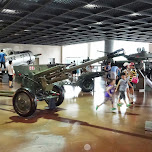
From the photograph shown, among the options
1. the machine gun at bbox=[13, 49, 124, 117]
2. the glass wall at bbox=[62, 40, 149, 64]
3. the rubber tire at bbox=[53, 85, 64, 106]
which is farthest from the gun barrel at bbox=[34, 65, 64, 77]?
the glass wall at bbox=[62, 40, 149, 64]

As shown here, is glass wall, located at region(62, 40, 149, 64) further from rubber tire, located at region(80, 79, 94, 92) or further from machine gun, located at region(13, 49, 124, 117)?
machine gun, located at region(13, 49, 124, 117)

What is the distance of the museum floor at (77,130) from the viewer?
4453mm

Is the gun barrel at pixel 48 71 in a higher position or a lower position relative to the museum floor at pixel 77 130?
higher

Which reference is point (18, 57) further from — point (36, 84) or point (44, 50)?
point (36, 84)

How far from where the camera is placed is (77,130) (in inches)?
214

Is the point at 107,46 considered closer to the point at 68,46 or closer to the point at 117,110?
the point at 68,46

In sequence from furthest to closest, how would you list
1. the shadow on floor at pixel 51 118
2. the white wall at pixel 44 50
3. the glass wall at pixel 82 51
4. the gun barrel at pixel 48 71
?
the glass wall at pixel 82 51, the white wall at pixel 44 50, the gun barrel at pixel 48 71, the shadow on floor at pixel 51 118

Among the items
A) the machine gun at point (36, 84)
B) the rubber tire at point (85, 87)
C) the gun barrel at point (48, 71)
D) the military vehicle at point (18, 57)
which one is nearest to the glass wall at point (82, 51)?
the military vehicle at point (18, 57)

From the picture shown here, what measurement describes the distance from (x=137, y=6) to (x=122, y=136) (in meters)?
6.50

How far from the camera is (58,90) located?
7949mm

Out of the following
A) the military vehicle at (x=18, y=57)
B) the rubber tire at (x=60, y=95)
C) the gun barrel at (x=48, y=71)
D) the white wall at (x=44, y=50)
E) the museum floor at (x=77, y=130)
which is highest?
the white wall at (x=44, y=50)

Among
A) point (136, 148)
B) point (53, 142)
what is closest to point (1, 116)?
point (53, 142)

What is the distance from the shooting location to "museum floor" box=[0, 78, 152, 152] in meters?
4.45

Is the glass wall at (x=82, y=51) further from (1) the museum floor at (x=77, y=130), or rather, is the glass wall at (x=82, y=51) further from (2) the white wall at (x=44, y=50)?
(1) the museum floor at (x=77, y=130)
